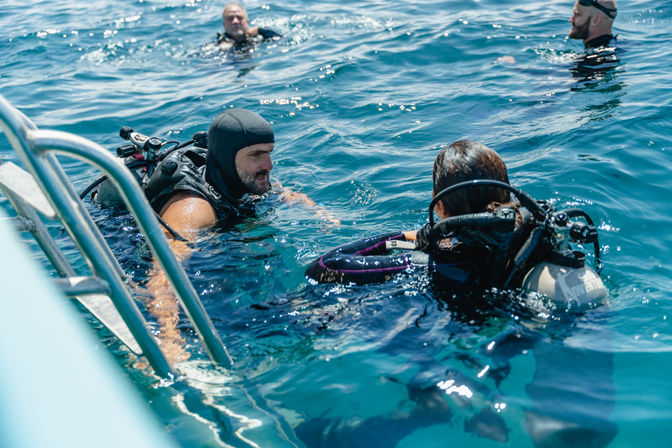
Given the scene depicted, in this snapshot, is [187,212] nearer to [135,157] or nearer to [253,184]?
[253,184]

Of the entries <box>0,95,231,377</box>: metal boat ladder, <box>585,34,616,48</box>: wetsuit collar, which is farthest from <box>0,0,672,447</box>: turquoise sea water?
<box>0,95,231,377</box>: metal boat ladder

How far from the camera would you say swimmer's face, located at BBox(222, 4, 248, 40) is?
409 inches

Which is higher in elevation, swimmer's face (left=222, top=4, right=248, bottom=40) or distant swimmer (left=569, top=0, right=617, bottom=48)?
swimmer's face (left=222, top=4, right=248, bottom=40)

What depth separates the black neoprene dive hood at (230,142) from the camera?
4.39 metres

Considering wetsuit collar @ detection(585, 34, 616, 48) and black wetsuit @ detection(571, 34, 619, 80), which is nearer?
black wetsuit @ detection(571, 34, 619, 80)

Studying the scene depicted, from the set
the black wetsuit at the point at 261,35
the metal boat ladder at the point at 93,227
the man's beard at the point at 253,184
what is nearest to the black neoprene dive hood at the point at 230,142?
the man's beard at the point at 253,184

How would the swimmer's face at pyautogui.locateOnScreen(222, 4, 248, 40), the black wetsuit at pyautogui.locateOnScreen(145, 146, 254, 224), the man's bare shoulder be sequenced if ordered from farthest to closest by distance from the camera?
the swimmer's face at pyautogui.locateOnScreen(222, 4, 248, 40), the black wetsuit at pyautogui.locateOnScreen(145, 146, 254, 224), the man's bare shoulder

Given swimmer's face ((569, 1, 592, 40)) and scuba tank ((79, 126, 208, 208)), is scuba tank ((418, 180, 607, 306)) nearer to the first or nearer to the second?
scuba tank ((79, 126, 208, 208))

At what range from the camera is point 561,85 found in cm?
767

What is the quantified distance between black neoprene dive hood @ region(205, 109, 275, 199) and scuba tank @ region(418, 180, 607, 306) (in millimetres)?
1947

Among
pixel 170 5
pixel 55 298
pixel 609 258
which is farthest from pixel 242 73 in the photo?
pixel 55 298

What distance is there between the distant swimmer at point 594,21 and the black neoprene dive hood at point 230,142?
5932 mm

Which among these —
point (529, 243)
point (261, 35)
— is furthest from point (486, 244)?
point (261, 35)

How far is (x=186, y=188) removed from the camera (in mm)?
4238
